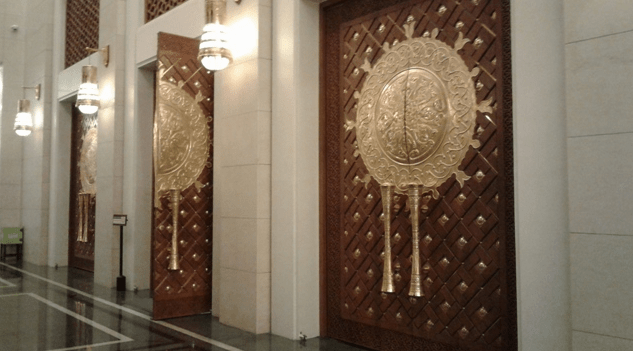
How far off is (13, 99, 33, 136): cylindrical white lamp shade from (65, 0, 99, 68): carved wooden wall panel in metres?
1.33

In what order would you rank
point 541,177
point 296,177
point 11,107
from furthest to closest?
point 11,107 < point 296,177 < point 541,177

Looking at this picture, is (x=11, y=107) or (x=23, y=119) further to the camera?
(x=11, y=107)

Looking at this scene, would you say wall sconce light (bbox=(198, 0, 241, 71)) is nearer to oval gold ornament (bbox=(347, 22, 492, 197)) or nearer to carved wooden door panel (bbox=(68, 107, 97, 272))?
oval gold ornament (bbox=(347, 22, 492, 197))

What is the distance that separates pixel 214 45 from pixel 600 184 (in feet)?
11.0

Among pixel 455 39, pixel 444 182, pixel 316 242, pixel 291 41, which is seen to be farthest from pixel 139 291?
pixel 455 39

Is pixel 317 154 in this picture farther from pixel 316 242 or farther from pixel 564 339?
pixel 564 339

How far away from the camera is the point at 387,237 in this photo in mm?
3764

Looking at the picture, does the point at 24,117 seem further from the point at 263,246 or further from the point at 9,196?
the point at 263,246

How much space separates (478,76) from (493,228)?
3.15ft

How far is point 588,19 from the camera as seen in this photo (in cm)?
258

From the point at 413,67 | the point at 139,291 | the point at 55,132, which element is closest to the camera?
the point at 413,67

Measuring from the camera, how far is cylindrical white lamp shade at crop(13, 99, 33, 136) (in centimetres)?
952

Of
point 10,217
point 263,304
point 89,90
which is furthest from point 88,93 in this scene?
point 10,217

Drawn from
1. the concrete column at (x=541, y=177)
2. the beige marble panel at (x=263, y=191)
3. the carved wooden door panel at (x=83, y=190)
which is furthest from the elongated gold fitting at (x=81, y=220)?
the concrete column at (x=541, y=177)
